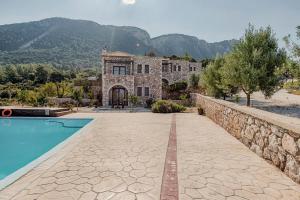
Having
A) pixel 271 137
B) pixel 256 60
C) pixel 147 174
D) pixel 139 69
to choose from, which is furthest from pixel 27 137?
pixel 139 69

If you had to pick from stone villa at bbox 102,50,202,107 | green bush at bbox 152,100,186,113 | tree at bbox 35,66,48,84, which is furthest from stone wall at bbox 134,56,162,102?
tree at bbox 35,66,48,84

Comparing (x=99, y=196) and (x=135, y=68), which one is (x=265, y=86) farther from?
(x=99, y=196)

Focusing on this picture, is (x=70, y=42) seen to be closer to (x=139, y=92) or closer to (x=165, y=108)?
(x=139, y=92)

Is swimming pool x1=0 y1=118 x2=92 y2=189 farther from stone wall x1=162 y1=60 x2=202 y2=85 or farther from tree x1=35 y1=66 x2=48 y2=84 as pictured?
tree x1=35 y1=66 x2=48 y2=84

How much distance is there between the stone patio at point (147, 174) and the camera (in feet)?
13.1

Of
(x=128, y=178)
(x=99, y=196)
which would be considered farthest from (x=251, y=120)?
(x=99, y=196)

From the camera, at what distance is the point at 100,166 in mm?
5438

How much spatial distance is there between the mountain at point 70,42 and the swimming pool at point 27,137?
74925 mm

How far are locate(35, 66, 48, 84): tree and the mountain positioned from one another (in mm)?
24063

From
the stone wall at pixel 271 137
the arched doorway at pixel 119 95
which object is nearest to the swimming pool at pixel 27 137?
the stone wall at pixel 271 137

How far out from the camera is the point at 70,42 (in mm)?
105812

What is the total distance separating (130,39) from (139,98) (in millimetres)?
108447

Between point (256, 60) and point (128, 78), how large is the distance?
15830 mm

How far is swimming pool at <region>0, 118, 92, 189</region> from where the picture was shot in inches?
333
